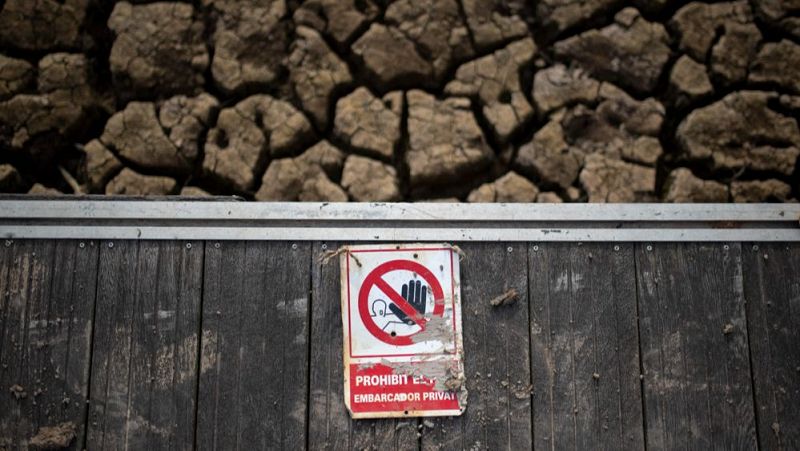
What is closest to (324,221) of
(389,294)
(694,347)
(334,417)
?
(389,294)

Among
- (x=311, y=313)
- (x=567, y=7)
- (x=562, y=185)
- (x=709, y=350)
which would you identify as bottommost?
(x=709, y=350)

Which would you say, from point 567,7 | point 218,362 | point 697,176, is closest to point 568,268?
point 218,362

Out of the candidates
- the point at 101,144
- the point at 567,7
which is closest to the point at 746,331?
the point at 567,7

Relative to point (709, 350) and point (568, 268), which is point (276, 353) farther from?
point (709, 350)

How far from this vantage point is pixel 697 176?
11.9 ft

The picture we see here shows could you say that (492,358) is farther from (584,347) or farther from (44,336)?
(44,336)

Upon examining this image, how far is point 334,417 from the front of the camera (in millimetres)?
2307

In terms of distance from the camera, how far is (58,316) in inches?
92.0

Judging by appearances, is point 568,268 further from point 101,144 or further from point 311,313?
point 101,144

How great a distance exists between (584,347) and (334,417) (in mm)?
930

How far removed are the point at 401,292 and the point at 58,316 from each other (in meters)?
1.23

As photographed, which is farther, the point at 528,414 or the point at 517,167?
the point at 517,167

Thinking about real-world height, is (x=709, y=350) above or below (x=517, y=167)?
below

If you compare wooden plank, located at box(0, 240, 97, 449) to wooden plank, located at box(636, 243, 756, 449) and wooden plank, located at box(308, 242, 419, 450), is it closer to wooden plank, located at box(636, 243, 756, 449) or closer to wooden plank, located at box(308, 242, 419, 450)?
wooden plank, located at box(308, 242, 419, 450)
